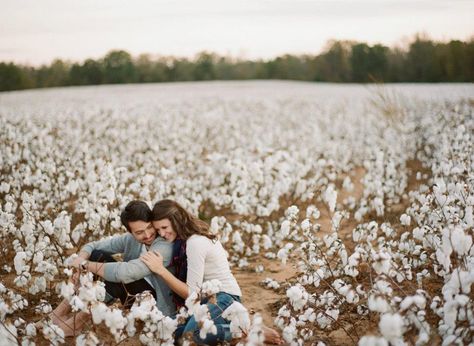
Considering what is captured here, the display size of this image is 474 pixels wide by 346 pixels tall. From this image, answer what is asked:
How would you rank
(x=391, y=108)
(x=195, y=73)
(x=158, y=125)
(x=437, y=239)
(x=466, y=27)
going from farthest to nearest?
1. (x=195, y=73)
2. (x=158, y=125)
3. (x=466, y=27)
4. (x=391, y=108)
5. (x=437, y=239)

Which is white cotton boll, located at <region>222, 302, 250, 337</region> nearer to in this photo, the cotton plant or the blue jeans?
the cotton plant

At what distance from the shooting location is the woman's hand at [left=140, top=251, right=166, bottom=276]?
3.88 meters

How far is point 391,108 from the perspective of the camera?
10172 millimetres

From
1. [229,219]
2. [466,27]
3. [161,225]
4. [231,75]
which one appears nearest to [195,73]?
[231,75]

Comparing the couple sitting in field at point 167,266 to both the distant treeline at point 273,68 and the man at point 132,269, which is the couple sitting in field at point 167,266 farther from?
the distant treeline at point 273,68

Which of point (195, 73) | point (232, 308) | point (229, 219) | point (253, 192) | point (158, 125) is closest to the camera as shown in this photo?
point (232, 308)

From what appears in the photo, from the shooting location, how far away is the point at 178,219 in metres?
4.12

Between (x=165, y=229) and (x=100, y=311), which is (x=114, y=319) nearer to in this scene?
(x=100, y=311)

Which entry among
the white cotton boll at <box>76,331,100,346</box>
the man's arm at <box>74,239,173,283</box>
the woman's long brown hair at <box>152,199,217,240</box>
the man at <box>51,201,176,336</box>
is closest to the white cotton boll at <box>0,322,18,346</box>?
the white cotton boll at <box>76,331,100,346</box>

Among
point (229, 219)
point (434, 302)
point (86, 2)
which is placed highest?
point (86, 2)

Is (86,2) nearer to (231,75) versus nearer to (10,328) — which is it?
(10,328)

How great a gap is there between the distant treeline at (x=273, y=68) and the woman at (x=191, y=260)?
31.3 metres

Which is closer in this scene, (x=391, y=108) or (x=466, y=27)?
(x=391, y=108)

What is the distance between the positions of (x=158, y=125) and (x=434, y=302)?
35.2 ft
